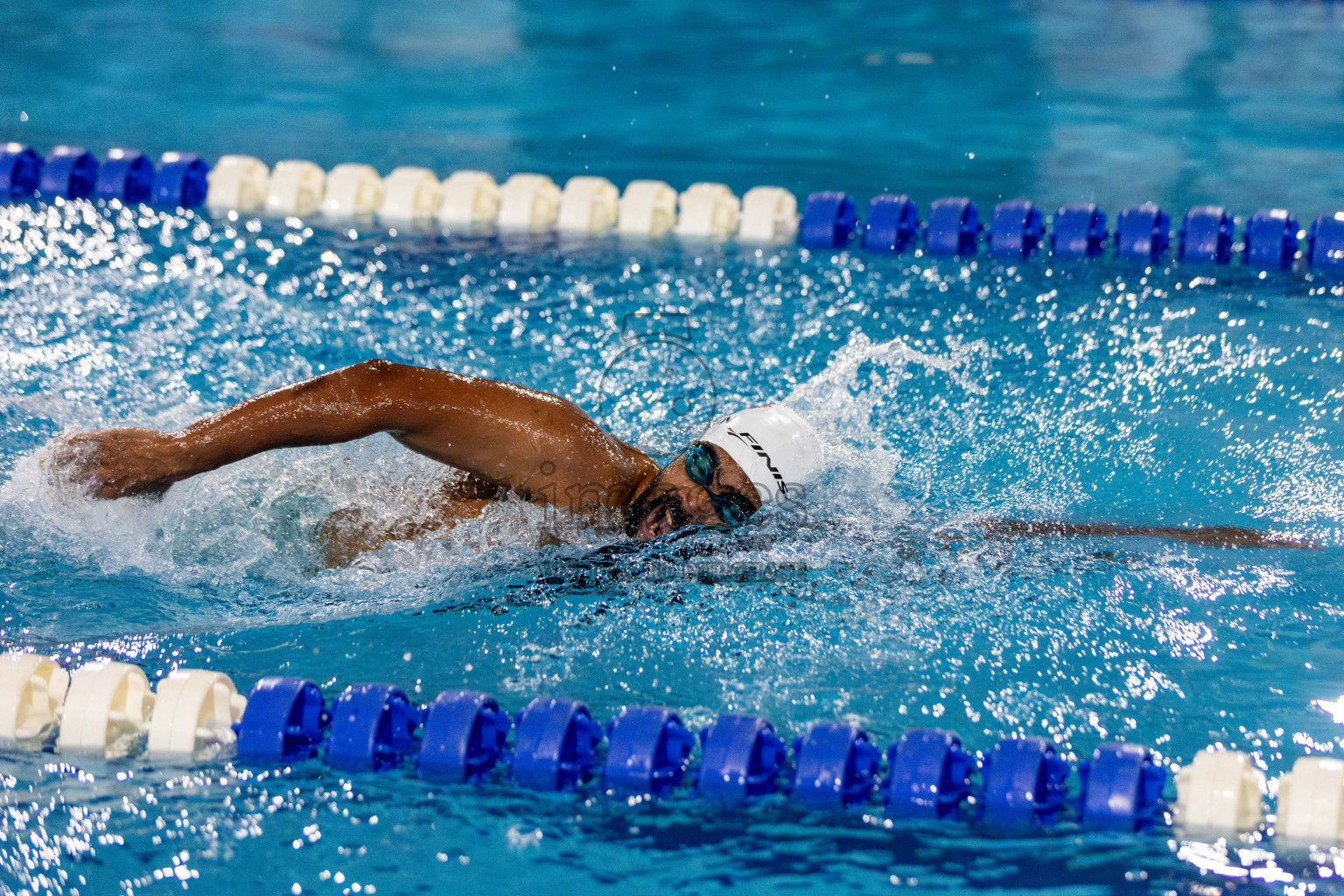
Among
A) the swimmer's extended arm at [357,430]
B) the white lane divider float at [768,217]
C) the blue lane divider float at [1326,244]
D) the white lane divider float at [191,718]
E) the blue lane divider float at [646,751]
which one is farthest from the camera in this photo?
the white lane divider float at [768,217]

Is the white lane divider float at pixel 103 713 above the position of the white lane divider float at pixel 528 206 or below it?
below

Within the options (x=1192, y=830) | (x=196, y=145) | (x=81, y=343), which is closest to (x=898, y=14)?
(x=196, y=145)

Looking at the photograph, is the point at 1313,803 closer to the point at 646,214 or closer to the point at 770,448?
the point at 770,448

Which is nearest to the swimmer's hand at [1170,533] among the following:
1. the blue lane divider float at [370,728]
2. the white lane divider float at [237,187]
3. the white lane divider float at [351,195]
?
the blue lane divider float at [370,728]

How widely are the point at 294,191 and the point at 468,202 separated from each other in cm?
74

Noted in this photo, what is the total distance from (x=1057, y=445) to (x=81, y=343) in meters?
3.08

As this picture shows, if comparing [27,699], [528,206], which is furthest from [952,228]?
[27,699]

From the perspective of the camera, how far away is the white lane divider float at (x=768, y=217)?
18.1 feet

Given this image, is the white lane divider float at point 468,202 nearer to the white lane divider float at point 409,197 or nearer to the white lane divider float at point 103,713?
the white lane divider float at point 409,197

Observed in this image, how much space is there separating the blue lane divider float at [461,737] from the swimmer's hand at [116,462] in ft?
2.44

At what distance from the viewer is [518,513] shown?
3.05 m

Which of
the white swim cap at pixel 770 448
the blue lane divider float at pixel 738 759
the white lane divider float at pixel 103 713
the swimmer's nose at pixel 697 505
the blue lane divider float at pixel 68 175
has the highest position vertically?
the blue lane divider float at pixel 68 175

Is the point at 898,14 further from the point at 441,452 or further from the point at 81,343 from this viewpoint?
the point at 441,452

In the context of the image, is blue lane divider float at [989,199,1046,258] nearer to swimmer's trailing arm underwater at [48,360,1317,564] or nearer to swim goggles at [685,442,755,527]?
swimmer's trailing arm underwater at [48,360,1317,564]
